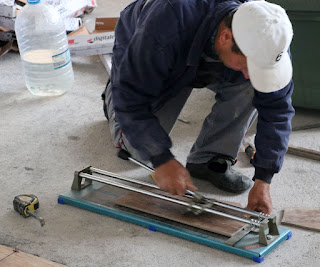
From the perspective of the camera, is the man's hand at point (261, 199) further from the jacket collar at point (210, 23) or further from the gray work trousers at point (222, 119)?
the jacket collar at point (210, 23)

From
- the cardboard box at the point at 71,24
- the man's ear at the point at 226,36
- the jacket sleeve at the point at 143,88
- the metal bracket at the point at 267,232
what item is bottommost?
the cardboard box at the point at 71,24

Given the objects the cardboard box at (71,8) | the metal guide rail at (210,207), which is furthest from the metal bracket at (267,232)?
the cardboard box at (71,8)

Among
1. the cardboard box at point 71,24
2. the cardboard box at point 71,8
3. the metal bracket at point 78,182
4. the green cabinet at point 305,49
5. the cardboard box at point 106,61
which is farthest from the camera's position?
the cardboard box at point 71,8

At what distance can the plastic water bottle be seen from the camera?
11.3 feet

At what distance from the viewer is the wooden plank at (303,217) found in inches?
87.0

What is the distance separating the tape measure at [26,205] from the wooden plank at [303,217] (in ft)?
3.17

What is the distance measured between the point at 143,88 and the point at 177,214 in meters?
0.53

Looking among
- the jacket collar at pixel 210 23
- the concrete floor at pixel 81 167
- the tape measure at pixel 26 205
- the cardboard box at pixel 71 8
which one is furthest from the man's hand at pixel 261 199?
the cardboard box at pixel 71 8

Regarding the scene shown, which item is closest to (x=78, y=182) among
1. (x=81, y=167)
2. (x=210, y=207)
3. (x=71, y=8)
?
(x=81, y=167)

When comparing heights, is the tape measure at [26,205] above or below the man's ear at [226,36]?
below

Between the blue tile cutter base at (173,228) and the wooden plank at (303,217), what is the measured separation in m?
0.10

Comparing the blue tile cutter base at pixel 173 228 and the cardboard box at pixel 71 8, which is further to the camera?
the cardboard box at pixel 71 8

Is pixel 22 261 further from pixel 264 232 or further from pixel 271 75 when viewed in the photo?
pixel 271 75

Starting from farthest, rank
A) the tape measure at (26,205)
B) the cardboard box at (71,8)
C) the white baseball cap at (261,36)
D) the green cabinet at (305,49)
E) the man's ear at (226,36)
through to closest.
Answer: the cardboard box at (71,8) < the green cabinet at (305,49) < the tape measure at (26,205) < the man's ear at (226,36) < the white baseball cap at (261,36)
